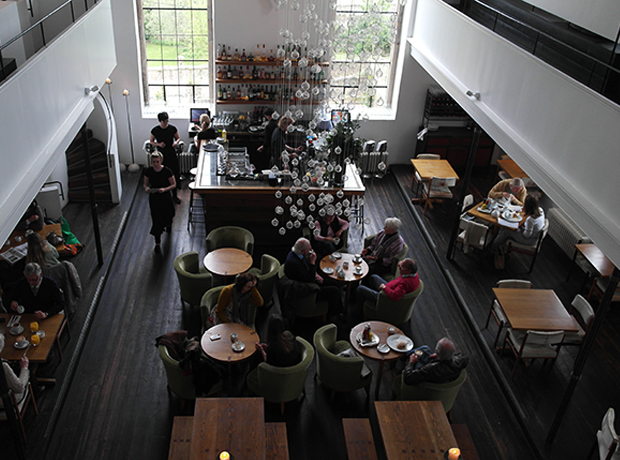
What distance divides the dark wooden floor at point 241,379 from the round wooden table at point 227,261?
2.76 feet

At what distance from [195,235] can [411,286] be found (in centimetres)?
451

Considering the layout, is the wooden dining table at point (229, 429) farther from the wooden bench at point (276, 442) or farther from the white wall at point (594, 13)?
the white wall at point (594, 13)

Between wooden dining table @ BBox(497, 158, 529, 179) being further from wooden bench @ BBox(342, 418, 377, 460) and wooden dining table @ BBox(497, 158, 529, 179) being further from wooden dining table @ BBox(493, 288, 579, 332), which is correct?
wooden bench @ BBox(342, 418, 377, 460)

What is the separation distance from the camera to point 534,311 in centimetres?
748

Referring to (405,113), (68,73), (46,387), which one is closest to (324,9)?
(405,113)

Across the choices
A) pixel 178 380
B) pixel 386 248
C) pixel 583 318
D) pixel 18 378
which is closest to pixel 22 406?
pixel 18 378

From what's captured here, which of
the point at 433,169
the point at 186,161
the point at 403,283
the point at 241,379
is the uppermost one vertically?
the point at 403,283

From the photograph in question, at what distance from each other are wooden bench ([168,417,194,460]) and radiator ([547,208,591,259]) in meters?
7.40

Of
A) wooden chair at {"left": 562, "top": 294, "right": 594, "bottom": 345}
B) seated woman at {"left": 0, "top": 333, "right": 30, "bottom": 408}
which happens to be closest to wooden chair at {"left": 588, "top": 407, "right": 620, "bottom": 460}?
wooden chair at {"left": 562, "top": 294, "right": 594, "bottom": 345}

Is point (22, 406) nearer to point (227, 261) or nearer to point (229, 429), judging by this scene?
point (229, 429)

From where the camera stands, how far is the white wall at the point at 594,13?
5.68m

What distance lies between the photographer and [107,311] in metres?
8.18

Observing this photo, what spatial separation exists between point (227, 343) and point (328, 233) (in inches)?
115

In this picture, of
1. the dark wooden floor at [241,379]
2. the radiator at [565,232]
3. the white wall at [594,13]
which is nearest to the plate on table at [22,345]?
the dark wooden floor at [241,379]
